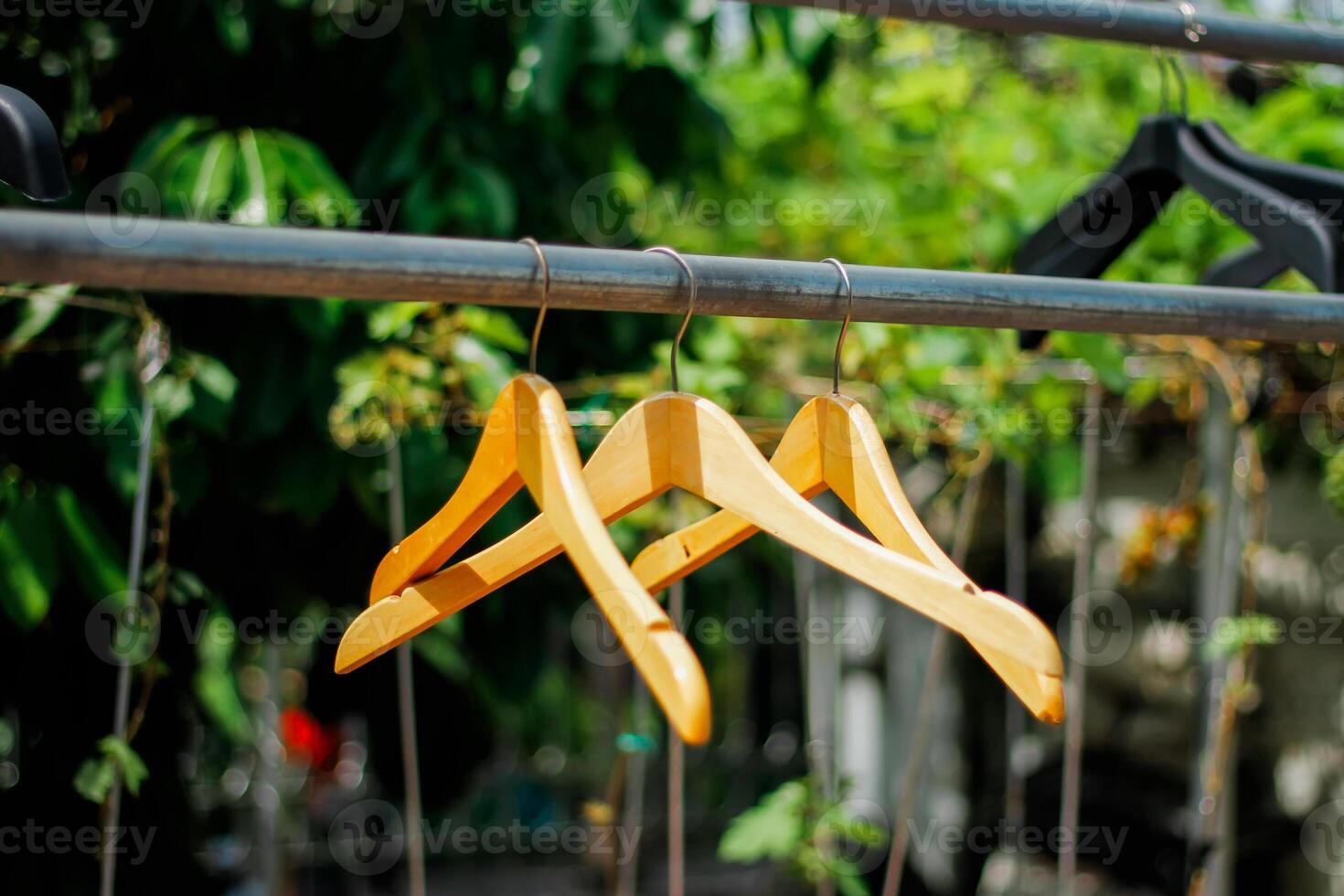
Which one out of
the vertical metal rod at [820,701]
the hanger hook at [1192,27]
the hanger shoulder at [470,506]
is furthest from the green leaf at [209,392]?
the hanger hook at [1192,27]

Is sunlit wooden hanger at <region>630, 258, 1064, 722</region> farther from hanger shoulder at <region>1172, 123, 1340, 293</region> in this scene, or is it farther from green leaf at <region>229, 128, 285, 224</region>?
green leaf at <region>229, 128, 285, 224</region>

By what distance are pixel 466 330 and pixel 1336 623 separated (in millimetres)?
2276

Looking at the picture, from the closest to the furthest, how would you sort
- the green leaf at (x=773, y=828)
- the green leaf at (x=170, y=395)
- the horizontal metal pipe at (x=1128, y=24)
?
the horizontal metal pipe at (x=1128, y=24), the green leaf at (x=170, y=395), the green leaf at (x=773, y=828)

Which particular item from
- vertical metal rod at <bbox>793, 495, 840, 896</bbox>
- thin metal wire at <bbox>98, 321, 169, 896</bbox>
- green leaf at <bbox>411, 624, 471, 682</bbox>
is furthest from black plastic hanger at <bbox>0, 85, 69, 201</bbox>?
green leaf at <bbox>411, 624, 471, 682</bbox>

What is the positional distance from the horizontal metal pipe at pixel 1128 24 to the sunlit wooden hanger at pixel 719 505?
490 millimetres

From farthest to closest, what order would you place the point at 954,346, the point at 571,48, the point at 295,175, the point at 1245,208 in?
the point at 954,346, the point at 571,48, the point at 295,175, the point at 1245,208

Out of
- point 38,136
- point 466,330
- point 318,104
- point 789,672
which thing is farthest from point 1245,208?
point 789,672

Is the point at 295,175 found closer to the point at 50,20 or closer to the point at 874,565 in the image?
the point at 50,20

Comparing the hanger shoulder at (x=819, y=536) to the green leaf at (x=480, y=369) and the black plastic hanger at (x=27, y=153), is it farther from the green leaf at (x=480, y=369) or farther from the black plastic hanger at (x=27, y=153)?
the green leaf at (x=480, y=369)

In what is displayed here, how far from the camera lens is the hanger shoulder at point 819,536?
658mm

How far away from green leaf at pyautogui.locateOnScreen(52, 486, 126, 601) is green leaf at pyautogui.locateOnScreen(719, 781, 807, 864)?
912mm

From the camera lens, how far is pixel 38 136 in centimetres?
74

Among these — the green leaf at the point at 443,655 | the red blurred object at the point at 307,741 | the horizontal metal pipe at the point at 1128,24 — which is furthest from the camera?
the red blurred object at the point at 307,741

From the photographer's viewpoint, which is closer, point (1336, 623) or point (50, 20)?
point (50, 20)
